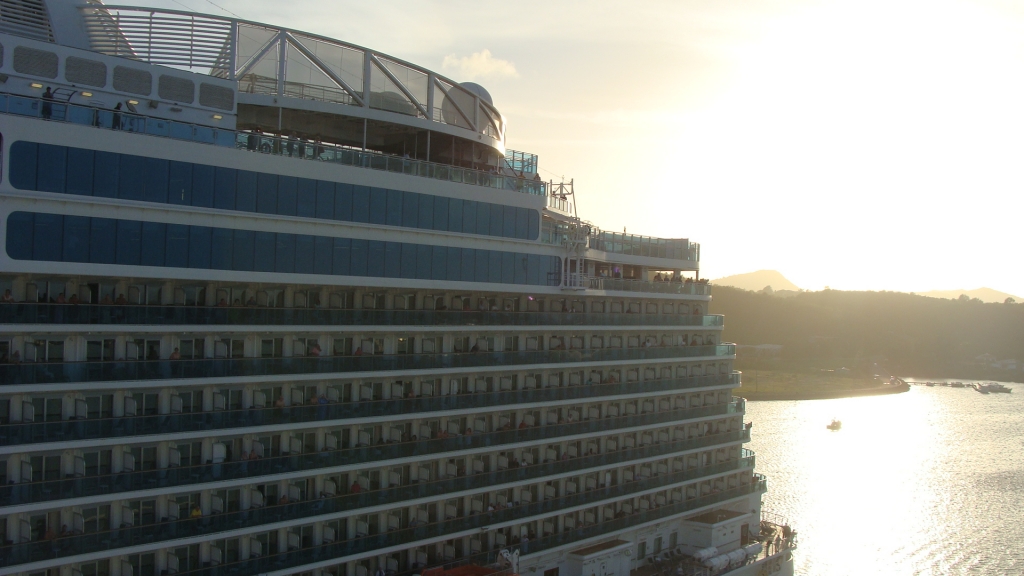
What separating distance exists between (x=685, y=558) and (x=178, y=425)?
26123mm

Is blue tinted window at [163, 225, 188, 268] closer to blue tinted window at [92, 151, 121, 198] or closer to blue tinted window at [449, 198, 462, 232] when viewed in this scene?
blue tinted window at [92, 151, 121, 198]

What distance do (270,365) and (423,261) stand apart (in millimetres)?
6651

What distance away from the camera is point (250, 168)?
25.3 m

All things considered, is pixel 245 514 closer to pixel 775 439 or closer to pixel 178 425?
pixel 178 425

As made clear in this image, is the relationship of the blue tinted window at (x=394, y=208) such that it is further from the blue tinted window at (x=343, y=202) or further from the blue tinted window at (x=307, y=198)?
the blue tinted window at (x=307, y=198)

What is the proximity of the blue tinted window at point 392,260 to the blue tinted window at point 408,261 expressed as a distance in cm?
18

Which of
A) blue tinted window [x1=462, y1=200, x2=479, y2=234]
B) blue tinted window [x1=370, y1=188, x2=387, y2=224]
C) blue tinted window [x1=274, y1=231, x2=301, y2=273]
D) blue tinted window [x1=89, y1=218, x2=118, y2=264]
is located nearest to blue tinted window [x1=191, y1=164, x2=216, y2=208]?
blue tinted window [x1=89, y1=218, x2=118, y2=264]

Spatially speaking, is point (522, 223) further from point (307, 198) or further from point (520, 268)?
point (307, 198)

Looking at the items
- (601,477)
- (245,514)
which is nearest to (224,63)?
(245,514)

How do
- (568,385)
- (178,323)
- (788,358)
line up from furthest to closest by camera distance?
(788,358) < (568,385) < (178,323)

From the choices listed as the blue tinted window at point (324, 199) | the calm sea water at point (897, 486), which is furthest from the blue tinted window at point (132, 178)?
the calm sea water at point (897, 486)

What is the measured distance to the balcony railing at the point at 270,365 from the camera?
2196 cm

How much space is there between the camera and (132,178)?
898 inches

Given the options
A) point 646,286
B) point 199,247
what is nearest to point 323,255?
point 199,247
